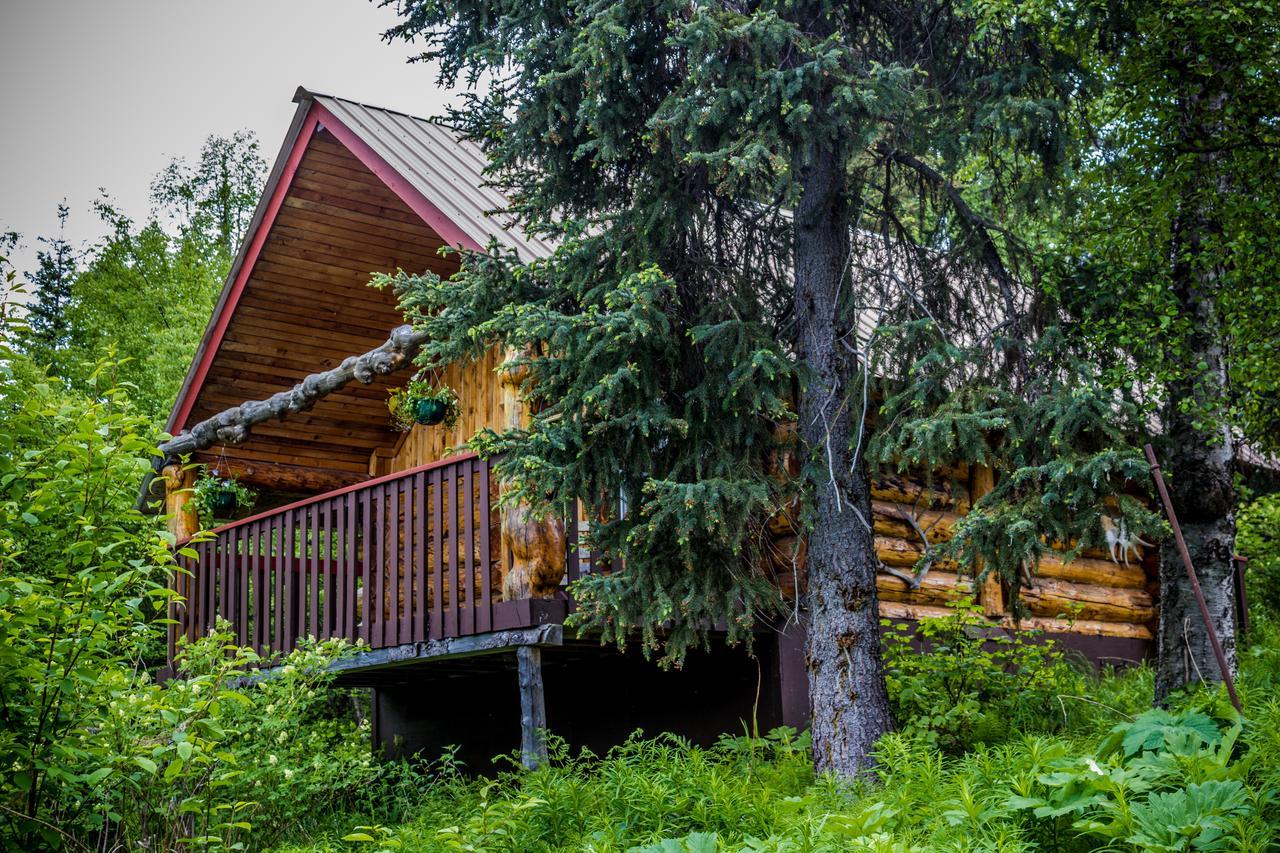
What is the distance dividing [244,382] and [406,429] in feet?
6.39

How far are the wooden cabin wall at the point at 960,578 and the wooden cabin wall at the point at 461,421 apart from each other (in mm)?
3519

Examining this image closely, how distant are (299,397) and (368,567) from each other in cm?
214

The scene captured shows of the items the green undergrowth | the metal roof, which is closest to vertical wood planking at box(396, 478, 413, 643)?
the green undergrowth

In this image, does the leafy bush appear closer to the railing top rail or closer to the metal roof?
the railing top rail

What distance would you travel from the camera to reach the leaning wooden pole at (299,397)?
384 inches

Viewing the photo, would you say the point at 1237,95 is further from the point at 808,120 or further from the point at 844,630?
the point at 844,630

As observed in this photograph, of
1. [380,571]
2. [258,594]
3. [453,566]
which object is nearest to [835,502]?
[453,566]

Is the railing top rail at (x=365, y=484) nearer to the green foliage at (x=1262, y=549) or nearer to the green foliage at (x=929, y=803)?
the green foliage at (x=929, y=803)

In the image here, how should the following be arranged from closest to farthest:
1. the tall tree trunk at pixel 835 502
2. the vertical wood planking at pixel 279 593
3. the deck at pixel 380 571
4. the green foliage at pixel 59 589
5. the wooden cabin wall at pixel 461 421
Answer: the green foliage at pixel 59 589
the tall tree trunk at pixel 835 502
the deck at pixel 380 571
the vertical wood planking at pixel 279 593
the wooden cabin wall at pixel 461 421

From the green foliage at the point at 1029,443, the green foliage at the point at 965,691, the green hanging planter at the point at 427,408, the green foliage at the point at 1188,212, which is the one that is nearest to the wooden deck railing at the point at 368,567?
the green hanging planter at the point at 427,408

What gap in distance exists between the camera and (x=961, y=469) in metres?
11.3

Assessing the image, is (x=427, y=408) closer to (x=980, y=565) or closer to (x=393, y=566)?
(x=393, y=566)

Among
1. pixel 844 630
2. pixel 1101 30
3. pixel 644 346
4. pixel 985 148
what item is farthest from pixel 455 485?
pixel 1101 30

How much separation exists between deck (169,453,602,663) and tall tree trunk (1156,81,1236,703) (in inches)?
156
